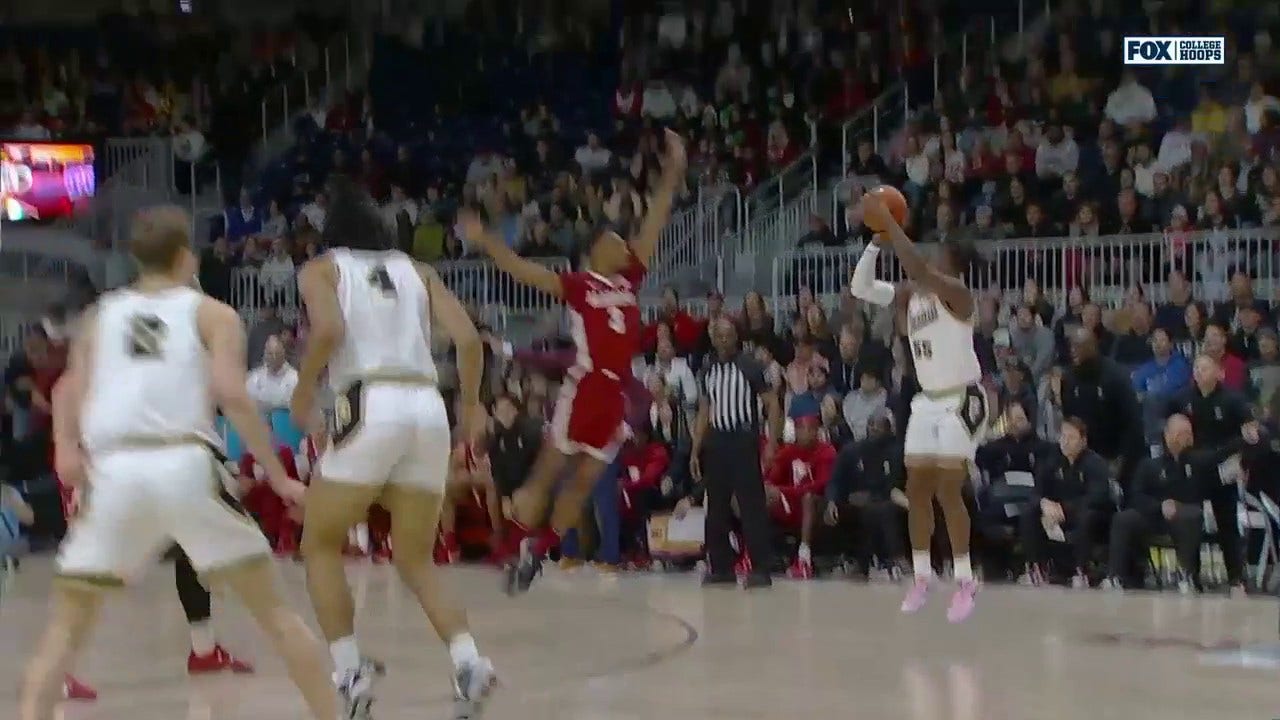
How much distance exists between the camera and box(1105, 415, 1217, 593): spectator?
10633 mm

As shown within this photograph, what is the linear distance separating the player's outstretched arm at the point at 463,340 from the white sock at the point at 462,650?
29.0 inches

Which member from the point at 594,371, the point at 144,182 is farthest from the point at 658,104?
the point at 594,371

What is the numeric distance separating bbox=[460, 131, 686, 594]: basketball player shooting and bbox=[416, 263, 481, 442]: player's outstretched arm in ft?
5.11

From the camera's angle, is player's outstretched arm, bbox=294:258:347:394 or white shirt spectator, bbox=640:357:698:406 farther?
white shirt spectator, bbox=640:357:698:406

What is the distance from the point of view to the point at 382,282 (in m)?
6.22

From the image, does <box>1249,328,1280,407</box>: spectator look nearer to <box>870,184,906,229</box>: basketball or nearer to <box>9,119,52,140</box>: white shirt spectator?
<box>870,184,906,229</box>: basketball

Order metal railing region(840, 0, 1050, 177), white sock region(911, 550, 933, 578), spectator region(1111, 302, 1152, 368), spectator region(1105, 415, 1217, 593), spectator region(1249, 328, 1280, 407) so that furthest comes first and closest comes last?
metal railing region(840, 0, 1050, 177)
spectator region(1111, 302, 1152, 368)
spectator region(1249, 328, 1280, 407)
spectator region(1105, 415, 1217, 593)
white sock region(911, 550, 933, 578)

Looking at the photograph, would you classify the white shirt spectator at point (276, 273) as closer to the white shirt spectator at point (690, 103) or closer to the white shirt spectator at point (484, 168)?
the white shirt spectator at point (484, 168)

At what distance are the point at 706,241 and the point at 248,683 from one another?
9668mm

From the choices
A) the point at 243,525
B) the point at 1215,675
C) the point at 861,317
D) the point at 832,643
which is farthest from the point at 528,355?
the point at 243,525

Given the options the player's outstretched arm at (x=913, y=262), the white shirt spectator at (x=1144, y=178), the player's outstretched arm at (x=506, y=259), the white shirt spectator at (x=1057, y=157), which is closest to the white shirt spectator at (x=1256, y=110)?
the white shirt spectator at (x=1144, y=178)

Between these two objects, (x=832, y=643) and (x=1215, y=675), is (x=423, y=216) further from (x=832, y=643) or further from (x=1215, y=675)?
A: (x=1215, y=675)

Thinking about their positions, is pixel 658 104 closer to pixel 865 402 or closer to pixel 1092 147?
pixel 1092 147

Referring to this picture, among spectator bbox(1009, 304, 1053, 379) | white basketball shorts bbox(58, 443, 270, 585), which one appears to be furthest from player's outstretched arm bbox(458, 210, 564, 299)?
spectator bbox(1009, 304, 1053, 379)
